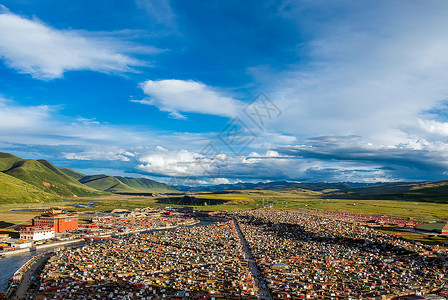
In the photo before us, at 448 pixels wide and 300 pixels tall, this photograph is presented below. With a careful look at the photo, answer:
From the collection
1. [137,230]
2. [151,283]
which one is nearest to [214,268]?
[151,283]

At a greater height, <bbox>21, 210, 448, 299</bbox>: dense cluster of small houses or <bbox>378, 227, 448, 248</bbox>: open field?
<bbox>21, 210, 448, 299</bbox>: dense cluster of small houses

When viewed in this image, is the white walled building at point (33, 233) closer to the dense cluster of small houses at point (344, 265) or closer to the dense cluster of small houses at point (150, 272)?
the dense cluster of small houses at point (150, 272)

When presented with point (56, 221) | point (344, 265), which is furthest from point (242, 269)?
point (56, 221)

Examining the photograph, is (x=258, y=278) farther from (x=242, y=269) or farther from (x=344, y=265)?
(x=344, y=265)

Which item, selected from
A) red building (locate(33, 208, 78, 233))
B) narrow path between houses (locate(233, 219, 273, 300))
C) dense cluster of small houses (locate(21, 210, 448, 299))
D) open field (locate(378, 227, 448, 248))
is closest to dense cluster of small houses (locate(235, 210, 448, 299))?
dense cluster of small houses (locate(21, 210, 448, 299))

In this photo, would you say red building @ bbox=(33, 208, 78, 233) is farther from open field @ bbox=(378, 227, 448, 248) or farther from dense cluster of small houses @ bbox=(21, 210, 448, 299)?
open field @ bbox=(378, 227, 448, 248)

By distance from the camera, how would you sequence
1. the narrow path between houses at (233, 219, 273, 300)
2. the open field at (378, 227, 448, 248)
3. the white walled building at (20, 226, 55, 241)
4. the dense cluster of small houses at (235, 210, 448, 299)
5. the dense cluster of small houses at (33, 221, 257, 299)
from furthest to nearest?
the white walled building at (20, 226, 55, 241) < the open field at (378, 227, 448, 248) < the dense cluster of small houses at (235, 210, 448, 299) < the narrow path between houses at (233, 219, 273, 300) < the dense cluster of small houses at (33, 221, 257, 299)

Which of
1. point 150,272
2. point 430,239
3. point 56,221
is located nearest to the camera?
point 150,272

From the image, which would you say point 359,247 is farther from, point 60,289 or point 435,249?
point 60,289

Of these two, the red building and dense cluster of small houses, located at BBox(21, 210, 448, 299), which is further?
the red building
